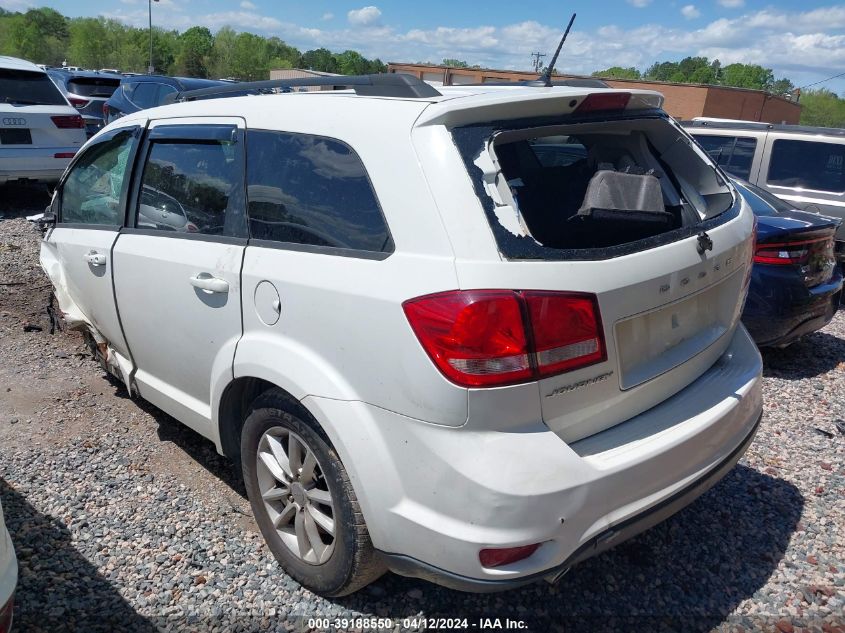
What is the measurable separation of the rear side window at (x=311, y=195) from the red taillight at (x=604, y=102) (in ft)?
2.77

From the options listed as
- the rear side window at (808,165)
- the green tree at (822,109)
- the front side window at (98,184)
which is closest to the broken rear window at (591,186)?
the front side window at (98,184)

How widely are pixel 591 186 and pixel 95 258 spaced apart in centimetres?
257

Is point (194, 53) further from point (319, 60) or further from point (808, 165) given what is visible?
point (808, 165)

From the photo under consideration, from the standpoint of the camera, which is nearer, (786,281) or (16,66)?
(786,281)

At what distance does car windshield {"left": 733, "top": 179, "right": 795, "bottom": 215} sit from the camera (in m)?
5.14

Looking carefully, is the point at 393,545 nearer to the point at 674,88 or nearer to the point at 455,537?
the point at 455,537

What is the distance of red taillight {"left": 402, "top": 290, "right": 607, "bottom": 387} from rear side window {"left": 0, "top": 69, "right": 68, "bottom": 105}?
30.7 feet

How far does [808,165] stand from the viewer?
24.0 feet

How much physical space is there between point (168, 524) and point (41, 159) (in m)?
7.79

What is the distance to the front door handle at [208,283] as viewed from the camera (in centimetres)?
263

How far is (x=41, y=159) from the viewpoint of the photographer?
29.6 ft

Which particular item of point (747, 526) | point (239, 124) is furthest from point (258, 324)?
point (747, 526)

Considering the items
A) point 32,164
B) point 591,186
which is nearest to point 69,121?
point 32,164

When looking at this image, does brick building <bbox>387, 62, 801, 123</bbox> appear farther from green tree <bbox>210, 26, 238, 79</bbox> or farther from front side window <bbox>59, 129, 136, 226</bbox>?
green tree <bbox>210, 26, 238, 79</bbox>
